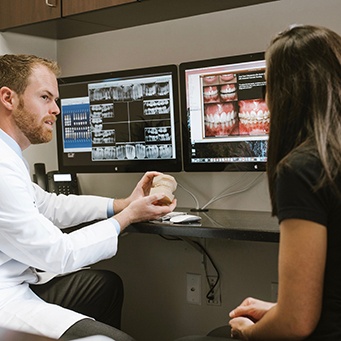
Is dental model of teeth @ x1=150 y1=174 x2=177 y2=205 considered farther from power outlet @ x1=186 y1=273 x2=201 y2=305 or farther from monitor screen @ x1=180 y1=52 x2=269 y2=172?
power outlet @ x1=186 y1=273 x2=201 y2=305

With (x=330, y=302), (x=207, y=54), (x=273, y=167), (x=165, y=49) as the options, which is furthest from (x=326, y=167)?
(x=165, y=49)

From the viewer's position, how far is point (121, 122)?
2.27m

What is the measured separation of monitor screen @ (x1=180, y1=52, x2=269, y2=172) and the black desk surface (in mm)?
186

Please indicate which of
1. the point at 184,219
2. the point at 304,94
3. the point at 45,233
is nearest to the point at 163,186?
the point at 184,219

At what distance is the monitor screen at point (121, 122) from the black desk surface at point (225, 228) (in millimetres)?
339

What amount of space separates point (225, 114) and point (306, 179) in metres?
1.09

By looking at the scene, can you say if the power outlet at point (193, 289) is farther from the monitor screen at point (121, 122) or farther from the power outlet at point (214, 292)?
the monitor screen at point (121, 122)

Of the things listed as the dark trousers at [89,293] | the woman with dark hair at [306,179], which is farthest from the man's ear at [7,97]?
the woman with dark hair at [306,179]

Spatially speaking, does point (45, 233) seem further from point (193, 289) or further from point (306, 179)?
point (193, 289)

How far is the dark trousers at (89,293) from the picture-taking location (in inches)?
74.0

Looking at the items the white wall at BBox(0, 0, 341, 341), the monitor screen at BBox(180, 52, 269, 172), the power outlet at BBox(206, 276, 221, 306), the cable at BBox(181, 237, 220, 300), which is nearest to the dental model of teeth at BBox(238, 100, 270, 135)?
the monitor screen at BBox(180, 52, 269, 172)

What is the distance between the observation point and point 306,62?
3.37 feet

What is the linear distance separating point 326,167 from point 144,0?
1.28 metres

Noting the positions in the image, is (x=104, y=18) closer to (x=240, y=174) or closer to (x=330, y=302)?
(x=240, y=174)
